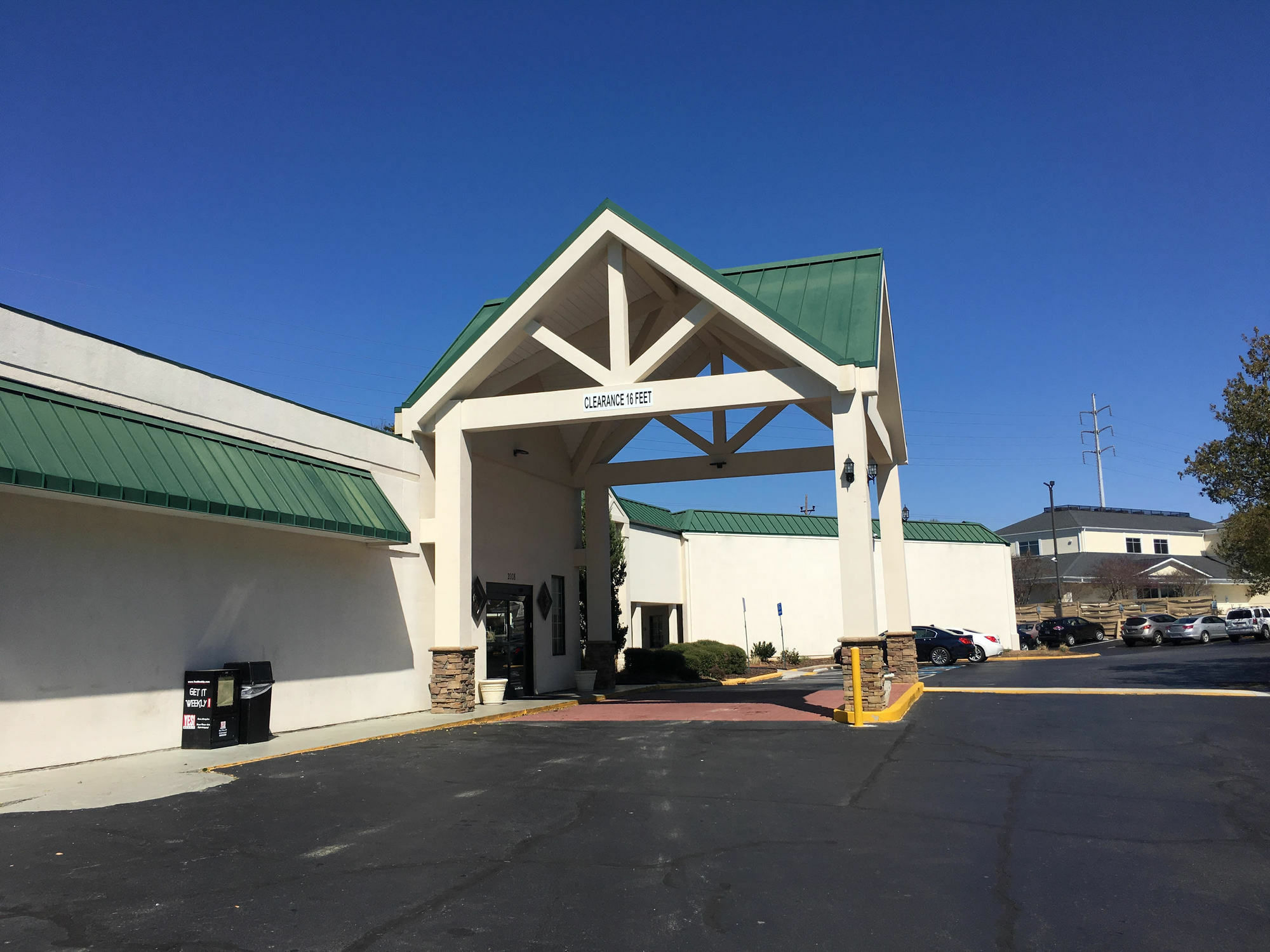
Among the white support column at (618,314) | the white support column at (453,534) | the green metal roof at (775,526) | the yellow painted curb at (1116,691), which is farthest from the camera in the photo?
the green metal roof at (775,526)

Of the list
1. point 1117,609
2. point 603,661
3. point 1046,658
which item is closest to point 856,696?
point 603,661

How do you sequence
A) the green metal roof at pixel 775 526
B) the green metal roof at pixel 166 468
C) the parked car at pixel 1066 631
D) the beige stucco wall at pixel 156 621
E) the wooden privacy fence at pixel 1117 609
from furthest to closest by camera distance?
the wooden privacy fence at pixel 1117 609 < the parked car at pixel 1066 631 < the green metal roof at pixel 775 526 < the beige stucco wall at pixel 156 621 < the green metal roof at pixel 166 468

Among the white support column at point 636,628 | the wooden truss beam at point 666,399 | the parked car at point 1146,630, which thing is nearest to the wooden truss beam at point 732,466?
the wooden truss beam at point 666,399

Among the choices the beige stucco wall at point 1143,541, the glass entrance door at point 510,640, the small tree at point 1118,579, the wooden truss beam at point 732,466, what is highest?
the beige stucco wall at point 1143,541

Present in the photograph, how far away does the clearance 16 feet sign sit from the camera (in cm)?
1725

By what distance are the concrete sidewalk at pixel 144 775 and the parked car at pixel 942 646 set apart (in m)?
25.1

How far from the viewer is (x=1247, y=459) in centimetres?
1953

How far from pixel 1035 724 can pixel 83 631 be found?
1343 centimetres

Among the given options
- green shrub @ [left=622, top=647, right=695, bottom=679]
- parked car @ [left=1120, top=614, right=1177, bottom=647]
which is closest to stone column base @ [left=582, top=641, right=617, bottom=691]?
green shrub @ [left=622, top=647, right=695, bottom=679]

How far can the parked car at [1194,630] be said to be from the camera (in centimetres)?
4434

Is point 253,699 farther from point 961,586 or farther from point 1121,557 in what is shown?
point 1121,557

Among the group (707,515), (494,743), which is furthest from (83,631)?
(707,515)

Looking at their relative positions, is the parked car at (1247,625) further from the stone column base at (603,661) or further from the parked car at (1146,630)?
the stone column base at (603,661)

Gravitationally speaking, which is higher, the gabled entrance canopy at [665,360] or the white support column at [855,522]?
the gabled entrance canopy at [665,360]
